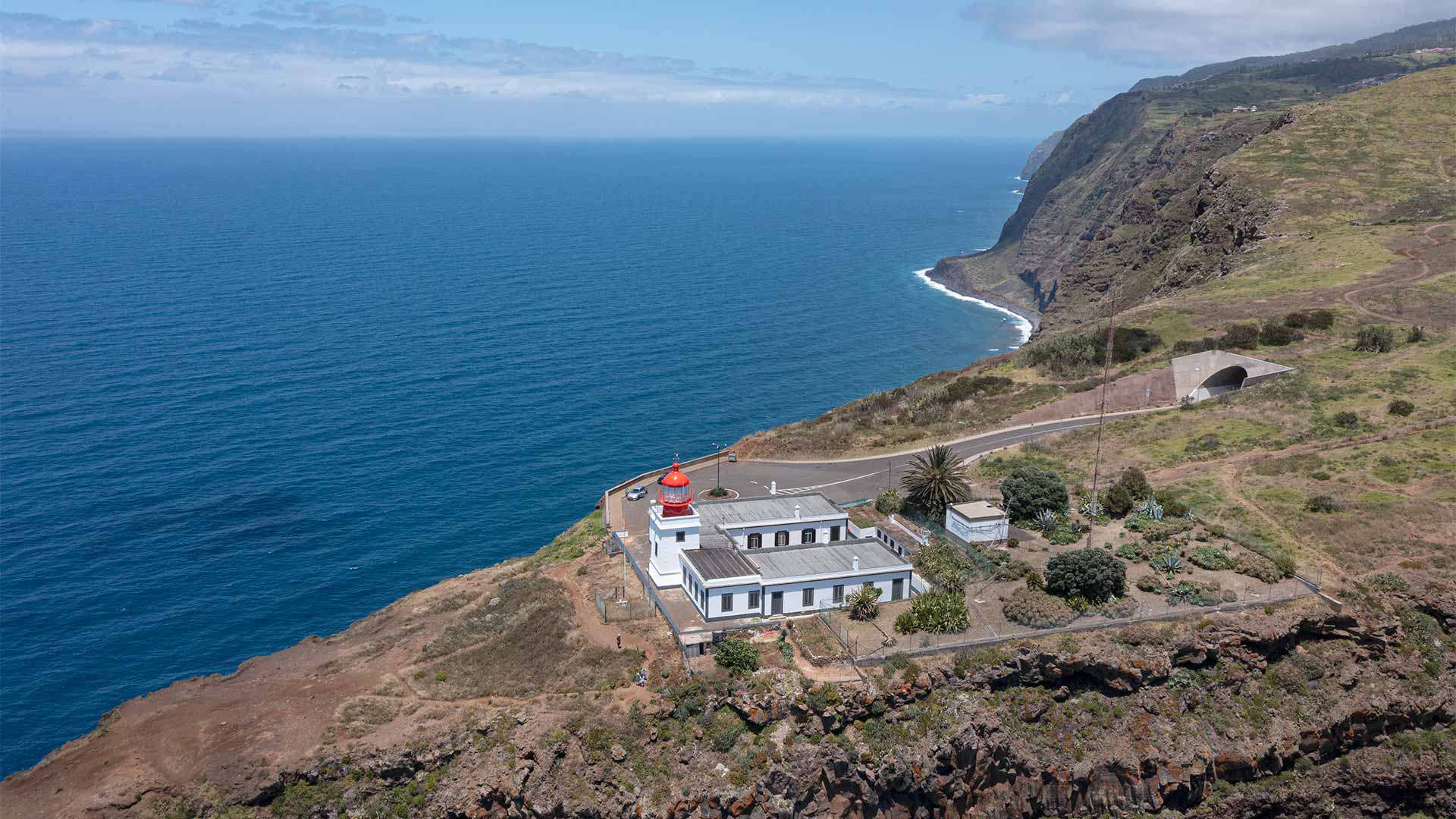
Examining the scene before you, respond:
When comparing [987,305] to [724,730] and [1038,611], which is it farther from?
[724,730]

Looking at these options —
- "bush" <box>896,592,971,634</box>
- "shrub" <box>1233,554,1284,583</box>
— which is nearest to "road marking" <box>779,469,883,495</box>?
"bush" <box>896,592,971,634</box>

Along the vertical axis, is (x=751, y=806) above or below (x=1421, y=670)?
below

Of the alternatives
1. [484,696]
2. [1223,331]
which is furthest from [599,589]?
[1223,331]

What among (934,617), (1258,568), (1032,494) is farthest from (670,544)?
(1258,568)

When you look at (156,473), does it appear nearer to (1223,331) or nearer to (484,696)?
(484,696)

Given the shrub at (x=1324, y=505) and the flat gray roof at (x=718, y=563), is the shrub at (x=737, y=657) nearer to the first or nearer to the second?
the flat gray roof at (x=718, y=563)
